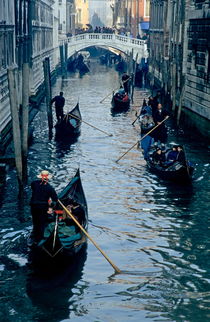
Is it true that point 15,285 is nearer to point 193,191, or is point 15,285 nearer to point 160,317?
point 160,317

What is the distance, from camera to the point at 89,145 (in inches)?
749

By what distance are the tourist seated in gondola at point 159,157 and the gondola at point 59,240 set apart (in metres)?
4.65

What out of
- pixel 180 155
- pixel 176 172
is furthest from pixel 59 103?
pixel 176 172

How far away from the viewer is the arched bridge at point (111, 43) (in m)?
45.9

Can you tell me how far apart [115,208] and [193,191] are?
2166 millimetres

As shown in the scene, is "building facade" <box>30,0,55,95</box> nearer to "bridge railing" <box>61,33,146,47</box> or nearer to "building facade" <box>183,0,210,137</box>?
"bridge railing" <box>61,33,146,47</box>

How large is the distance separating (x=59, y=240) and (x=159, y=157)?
21.8 feet

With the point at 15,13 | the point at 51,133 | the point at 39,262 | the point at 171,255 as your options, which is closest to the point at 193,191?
the point at 171,255

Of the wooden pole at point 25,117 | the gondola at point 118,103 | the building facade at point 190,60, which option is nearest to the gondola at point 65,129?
the building facade at point 190,60

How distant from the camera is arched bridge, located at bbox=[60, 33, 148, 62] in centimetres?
4594

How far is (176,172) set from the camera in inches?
537

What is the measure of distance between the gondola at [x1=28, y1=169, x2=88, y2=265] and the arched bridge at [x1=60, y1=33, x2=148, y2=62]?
36.4 m

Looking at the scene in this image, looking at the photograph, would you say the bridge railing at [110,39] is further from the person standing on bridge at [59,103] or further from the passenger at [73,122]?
the person standing on bridge at [59,103]

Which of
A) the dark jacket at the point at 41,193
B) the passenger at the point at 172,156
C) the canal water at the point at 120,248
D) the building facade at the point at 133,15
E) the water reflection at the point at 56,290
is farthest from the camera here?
the building facade at the point at 133,15
